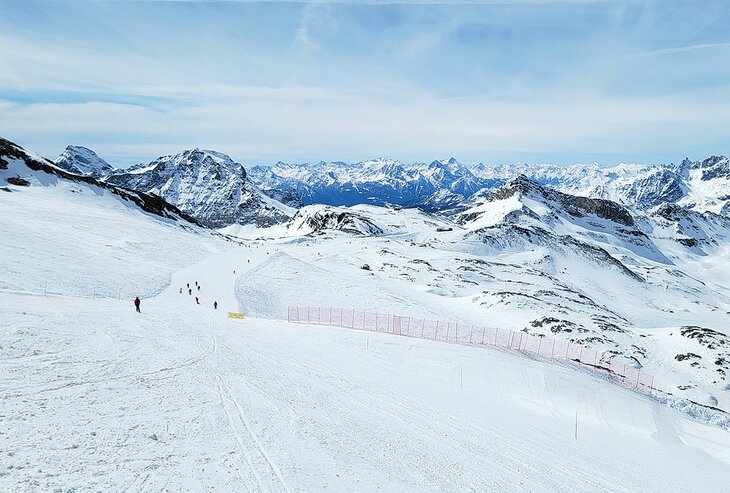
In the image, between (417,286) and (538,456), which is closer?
(538,456)

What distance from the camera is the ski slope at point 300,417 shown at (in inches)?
478

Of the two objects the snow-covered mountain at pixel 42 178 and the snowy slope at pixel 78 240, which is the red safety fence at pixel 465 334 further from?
the snow-covered mountain at pixel 42 178

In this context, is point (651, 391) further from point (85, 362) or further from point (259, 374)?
point (85, 362)

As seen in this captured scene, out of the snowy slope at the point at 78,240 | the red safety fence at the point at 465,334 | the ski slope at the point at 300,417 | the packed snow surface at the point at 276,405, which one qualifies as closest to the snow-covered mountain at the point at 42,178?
the snowy slope at the point at 78,240

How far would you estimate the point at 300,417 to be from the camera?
16.9 m

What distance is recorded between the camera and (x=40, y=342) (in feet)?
64.7

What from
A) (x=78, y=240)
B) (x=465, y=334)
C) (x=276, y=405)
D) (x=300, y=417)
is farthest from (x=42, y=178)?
(x=300, y=417)

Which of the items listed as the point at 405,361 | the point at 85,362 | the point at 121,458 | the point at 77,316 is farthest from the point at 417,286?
the point at 121,458

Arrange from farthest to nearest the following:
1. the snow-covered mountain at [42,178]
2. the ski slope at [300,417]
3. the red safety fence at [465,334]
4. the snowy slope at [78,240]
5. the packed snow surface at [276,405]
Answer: the snow-covered mountain at [42,178] → the red safety fence at [465,334] → the snowy slope at [78,240] → the packed snow surface at [276,405] → the ski slope at [300,417]

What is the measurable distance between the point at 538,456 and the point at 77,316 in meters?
27.4

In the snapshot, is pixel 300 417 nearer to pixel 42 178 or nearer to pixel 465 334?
pixel 465 334

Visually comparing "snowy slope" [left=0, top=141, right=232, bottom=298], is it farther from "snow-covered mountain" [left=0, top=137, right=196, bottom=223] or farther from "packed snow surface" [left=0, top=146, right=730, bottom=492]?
"packed snow surface" [left=0, top=146, right=730, bottom=492]

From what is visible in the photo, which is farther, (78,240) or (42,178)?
(42,178)

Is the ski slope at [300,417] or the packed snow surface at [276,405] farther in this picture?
the packed snow surface at [276,405]
